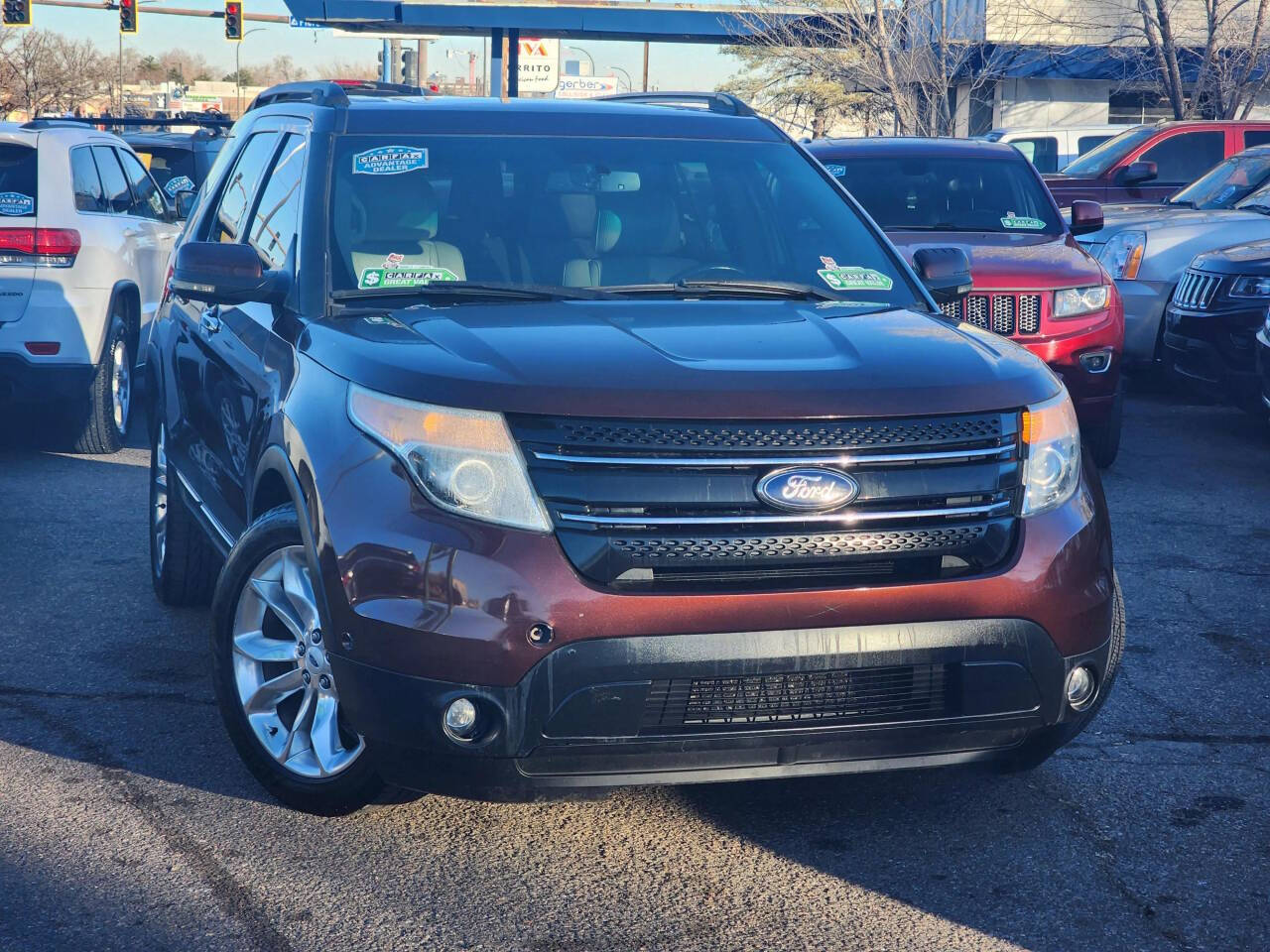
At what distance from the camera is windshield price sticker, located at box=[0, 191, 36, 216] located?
28.0ft

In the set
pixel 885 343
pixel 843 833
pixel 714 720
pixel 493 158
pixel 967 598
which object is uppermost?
pixel 493 158

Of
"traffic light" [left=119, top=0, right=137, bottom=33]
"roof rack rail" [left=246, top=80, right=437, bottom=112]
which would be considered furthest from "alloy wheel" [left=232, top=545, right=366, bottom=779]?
"traffic light" [left=119, top=0, right=137, bottom=33]

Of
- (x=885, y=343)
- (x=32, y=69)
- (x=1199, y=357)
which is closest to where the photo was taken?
(x=885, y=343)

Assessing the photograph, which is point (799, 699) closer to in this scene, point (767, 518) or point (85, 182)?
point (767, 518)

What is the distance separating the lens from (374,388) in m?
3.46

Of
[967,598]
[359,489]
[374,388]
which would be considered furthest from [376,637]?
[967,598]

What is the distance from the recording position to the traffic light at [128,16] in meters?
36.7

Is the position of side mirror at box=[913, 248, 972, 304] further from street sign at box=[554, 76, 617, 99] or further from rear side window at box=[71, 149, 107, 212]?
street sign at box=[554, 76, 617, 99]

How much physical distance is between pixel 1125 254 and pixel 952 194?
6.22 feet

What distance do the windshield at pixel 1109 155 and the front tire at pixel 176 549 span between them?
12.1m

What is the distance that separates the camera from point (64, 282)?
28.4ft

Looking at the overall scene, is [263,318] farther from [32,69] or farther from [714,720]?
[32,69]

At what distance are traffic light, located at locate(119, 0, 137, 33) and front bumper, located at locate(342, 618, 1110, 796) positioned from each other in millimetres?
36755

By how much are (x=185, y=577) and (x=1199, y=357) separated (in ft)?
21.3
